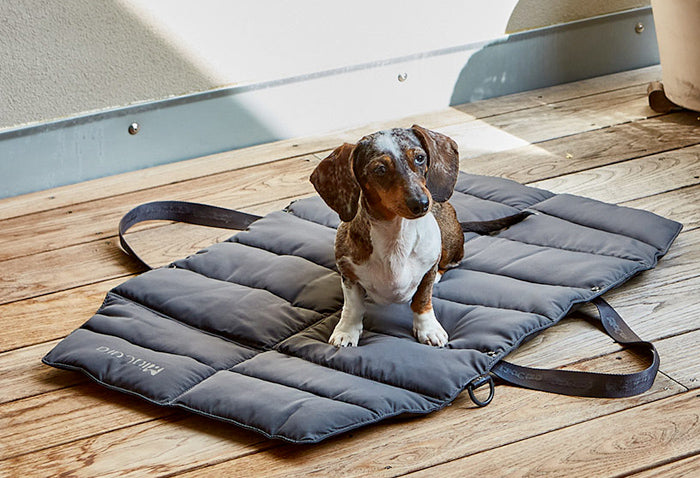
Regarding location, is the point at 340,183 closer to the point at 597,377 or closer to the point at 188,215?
the point at 597,377

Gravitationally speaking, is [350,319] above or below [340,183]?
below

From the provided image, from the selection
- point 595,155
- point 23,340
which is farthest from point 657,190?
point 23,340

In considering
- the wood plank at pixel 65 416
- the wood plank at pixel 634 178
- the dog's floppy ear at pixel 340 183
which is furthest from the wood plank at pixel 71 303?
the wood plank at pixel 634 178

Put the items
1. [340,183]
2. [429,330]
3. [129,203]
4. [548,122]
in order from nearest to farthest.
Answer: [340,183] < [429,330] < [129,203] < [548,122]

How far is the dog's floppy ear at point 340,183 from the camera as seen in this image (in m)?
1.76

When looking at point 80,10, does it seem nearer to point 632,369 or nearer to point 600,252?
point 600,252

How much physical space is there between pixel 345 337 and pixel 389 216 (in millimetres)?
281

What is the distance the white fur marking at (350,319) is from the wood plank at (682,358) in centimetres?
61

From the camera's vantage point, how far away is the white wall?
2.94m

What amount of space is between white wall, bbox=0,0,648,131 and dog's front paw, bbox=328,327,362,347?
5.02 feet

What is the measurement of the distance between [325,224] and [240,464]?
948mm

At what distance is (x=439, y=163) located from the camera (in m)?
1.79

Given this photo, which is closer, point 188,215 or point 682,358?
point 682,358

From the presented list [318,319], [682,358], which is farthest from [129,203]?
[682,358]
